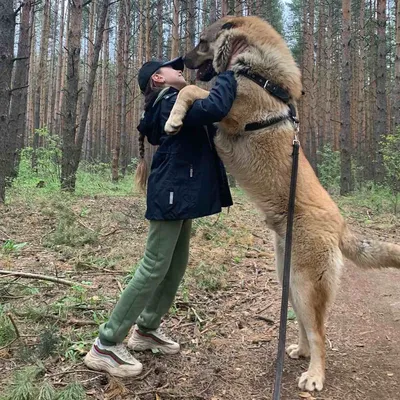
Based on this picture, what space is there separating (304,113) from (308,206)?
25.7 metres

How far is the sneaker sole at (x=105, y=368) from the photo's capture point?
9.11 ft

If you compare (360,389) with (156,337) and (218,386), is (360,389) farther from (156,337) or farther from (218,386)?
(156,337)

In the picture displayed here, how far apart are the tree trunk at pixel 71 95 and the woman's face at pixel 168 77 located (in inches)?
325

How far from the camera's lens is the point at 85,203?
365 inches

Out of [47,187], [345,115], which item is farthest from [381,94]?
[47,187]

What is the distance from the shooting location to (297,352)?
134 inches

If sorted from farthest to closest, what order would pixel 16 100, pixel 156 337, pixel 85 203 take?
pixel 16 100
pixel 85 203
pixel 156 337

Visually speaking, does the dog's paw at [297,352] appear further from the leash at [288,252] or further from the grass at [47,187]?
the grass at [47,187]

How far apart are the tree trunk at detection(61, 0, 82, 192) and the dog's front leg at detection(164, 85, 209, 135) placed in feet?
27.9

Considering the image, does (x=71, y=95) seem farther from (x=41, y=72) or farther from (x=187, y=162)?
(x=41, y=72)

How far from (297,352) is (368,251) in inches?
41.6

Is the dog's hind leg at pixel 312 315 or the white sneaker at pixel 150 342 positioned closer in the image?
the dog's hind leg at pixel 312 315

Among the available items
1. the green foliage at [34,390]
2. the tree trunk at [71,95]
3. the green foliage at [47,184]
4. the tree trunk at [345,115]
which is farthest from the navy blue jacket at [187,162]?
the tree trunk at [345,115]

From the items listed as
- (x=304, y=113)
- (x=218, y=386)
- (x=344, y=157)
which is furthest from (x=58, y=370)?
(x=304, y=113)
